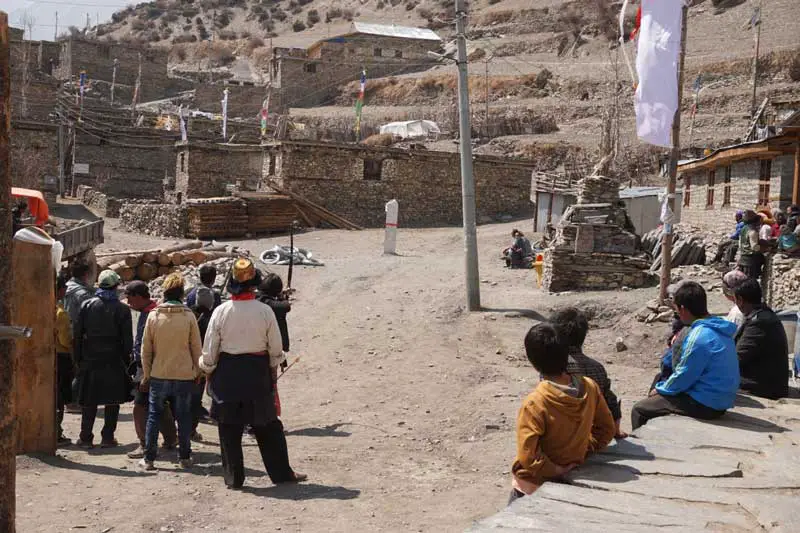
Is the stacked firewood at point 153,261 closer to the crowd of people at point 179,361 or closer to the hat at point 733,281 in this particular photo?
the crowd of people at point 179,361

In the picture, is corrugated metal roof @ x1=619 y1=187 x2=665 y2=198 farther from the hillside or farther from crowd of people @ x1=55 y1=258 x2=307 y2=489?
crowd of people @ x1=55 y1=258 x2=307 y2=489

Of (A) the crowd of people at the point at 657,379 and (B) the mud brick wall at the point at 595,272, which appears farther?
(B) the mud brick wall at the point at 595,272

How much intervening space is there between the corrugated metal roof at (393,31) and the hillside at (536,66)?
2.24m

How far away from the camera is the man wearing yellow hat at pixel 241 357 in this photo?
663 centimetres

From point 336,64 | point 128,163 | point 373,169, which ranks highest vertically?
point 336,64

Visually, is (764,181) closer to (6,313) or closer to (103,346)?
(103,346)

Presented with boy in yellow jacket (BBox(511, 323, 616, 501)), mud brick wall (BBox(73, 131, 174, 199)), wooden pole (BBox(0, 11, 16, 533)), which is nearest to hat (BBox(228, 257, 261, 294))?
wooden pole (BBox(0, 11, 16, 533))

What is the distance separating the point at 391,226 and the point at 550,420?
20848mm

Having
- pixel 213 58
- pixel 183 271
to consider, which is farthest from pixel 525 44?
pixel 183 271

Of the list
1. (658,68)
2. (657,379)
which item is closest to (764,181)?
(658,68)

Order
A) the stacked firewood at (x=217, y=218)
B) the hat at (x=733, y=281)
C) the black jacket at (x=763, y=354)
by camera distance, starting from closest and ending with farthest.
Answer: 1. the black jacket at (x=763, y=354)
2. the hat at (x=733, y=281)
3. the stacked firewood at (x=217, y=218)

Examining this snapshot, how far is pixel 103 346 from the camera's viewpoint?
798 centimetres

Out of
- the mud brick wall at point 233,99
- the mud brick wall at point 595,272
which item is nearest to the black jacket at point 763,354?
the mud brick wall at point 595,272

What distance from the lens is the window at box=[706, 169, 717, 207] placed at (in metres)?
26.1
